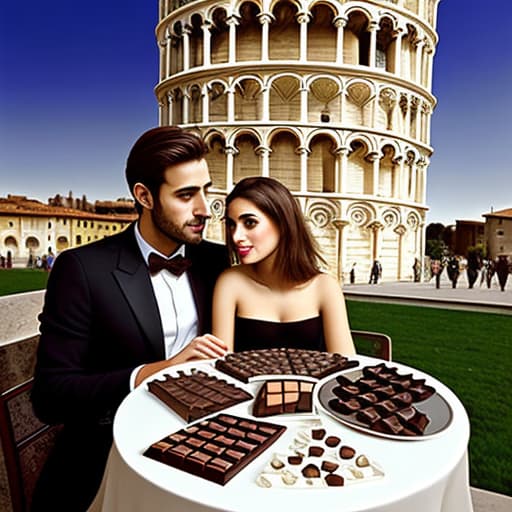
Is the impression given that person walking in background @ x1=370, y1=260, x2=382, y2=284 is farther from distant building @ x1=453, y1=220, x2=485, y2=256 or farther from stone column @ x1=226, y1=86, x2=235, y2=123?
distant building @ x1=453, y1=220, x2=485, y2=256

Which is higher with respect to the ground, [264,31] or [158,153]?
[264,31]

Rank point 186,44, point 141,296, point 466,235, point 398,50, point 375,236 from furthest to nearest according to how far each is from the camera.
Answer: point 466,235 → point 186,44 → point 398,50 → point 375,236 → point 141,296

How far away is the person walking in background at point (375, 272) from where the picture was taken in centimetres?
2397

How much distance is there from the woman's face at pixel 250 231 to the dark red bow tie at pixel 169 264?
0.96 ft

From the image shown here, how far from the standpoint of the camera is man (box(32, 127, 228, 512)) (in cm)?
175

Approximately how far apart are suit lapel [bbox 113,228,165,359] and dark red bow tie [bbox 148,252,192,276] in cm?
5

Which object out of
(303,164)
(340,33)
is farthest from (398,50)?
(303,164)

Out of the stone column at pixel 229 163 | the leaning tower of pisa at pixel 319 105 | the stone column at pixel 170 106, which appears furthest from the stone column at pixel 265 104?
the stone column at pixel 170 106

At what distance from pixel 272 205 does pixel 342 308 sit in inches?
26.9

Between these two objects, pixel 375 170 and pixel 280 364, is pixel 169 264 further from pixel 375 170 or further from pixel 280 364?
pixel 375 170

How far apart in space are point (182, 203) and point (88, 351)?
0.81 meters

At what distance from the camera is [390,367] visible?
187 cm

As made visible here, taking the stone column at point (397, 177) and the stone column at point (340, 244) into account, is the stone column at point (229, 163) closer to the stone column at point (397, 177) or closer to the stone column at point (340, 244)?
the stone column at point (340, 244)

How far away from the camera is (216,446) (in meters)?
1.13
